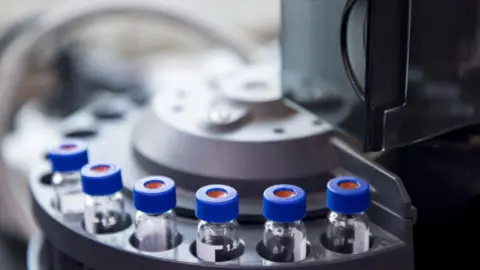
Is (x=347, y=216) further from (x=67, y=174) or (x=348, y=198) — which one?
(x=67, y=174)

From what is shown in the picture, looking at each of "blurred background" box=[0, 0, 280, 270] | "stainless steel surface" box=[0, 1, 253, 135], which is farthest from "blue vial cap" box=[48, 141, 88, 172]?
"stainless steel surface" box=[0, 1, 253, 135]

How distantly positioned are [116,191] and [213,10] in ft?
2.55

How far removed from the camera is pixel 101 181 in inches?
20.7

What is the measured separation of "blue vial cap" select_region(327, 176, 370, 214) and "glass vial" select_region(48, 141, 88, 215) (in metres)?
0.20

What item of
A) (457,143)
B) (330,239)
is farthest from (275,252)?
(457,143)

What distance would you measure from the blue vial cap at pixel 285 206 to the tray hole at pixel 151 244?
0.22ft

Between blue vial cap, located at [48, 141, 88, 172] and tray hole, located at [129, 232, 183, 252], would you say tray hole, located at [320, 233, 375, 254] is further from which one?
blue vial cap, located at [48, 141, 88, 172]

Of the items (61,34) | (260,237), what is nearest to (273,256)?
(260,237)

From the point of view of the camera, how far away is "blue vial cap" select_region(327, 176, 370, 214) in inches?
19.4

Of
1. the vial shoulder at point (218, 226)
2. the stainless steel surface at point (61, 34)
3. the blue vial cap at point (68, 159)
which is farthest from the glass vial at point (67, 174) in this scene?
the stainless steel surface at point (61, 34)

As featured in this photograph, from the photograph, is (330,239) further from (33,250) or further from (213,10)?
(213,10)

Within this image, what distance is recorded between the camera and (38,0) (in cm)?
122

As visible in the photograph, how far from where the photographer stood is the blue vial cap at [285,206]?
0.48 metres

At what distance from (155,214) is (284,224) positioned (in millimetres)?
94
